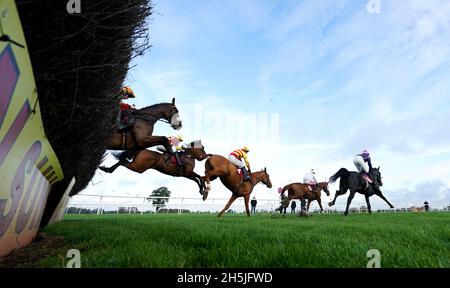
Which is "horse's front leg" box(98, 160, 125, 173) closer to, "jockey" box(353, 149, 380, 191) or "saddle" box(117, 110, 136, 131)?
"saddle" box(117, 110, 136, 131)

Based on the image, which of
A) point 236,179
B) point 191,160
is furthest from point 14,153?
point 236,179

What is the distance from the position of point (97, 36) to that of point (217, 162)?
11536 millimetres

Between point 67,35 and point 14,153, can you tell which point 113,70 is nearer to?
point 67,35

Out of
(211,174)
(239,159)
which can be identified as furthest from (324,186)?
(211,174)

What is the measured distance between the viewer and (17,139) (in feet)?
9.41

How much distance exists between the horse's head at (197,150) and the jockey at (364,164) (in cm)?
792

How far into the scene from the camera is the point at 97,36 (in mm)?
3238

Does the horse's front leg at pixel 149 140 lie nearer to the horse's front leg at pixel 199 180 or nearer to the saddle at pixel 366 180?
the horse's front leg at pixel 199 180

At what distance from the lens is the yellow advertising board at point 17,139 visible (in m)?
2.18

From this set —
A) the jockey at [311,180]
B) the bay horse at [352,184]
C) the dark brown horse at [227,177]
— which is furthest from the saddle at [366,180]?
the dark brown horse at [227,177]

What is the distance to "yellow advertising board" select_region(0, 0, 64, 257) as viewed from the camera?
2178mm

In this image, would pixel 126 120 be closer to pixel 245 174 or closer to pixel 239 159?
pixel 239 159

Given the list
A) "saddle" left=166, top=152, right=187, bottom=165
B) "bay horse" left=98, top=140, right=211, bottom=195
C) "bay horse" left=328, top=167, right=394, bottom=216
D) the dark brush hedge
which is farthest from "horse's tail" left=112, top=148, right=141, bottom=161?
"bay horse" left=328, top=167, right=394, bottom=216
